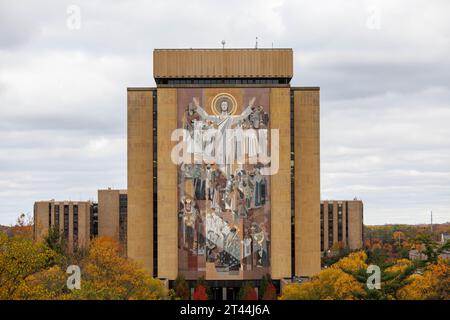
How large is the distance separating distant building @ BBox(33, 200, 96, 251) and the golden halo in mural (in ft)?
155

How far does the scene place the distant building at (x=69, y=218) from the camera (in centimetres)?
11494

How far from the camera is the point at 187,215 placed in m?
75.2

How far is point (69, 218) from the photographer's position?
11612 centimetres

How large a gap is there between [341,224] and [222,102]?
5465cm

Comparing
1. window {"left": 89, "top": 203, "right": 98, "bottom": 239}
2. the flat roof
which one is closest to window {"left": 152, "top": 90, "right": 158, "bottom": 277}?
the flat roof

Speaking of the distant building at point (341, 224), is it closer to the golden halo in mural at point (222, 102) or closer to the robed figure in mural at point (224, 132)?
the robed figure in mural at point (224, 132)

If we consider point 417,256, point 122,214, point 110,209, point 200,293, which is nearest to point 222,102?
point 200,293

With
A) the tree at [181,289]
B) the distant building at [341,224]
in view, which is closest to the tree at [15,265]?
the tree at [181,289]

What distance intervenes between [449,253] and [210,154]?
148ft

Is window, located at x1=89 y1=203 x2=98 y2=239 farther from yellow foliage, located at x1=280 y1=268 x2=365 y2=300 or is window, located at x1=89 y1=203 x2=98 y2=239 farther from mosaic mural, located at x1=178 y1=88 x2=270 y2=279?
yellow foliage, located at x1=280 y1=268 x2=365 y2=300

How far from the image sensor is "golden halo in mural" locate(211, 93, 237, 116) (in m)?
75.1

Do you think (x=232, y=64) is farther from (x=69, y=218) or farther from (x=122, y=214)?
(x=69, y=218)
